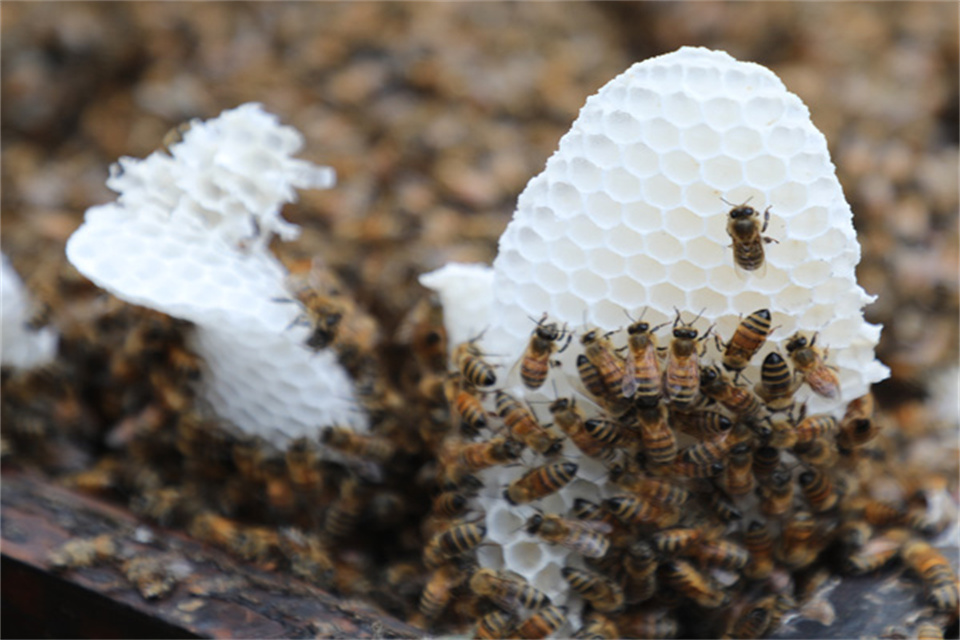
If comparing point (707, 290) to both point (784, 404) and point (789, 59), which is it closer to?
point (784, 404)

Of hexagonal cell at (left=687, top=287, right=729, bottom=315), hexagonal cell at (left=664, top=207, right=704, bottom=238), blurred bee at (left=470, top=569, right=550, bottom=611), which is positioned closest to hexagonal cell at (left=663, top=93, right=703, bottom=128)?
hexagonal cell at (left=664, top=207, right=704, bottom=238)

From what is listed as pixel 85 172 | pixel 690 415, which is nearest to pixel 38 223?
pixel 85 172

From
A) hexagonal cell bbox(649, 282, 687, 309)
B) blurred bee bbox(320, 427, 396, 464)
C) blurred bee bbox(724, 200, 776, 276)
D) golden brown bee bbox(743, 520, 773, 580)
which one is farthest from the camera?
blurred bee bbox(320, 427, 396, 464)

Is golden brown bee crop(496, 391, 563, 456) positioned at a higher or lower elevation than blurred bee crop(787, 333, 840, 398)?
lower

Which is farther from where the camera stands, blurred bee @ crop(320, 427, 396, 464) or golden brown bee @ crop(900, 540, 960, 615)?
blurred bee @ crop(320, 427, 396, 464)

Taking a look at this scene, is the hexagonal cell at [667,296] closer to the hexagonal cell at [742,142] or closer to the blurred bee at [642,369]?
the blurred bee at [642,369]

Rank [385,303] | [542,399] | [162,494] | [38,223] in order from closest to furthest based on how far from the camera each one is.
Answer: [542,399] < [162,494] < [385,303] < [38,223]

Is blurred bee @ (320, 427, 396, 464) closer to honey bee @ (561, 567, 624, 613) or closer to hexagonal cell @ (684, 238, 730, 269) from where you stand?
honey bee @ (561, 567, 624, 613)
